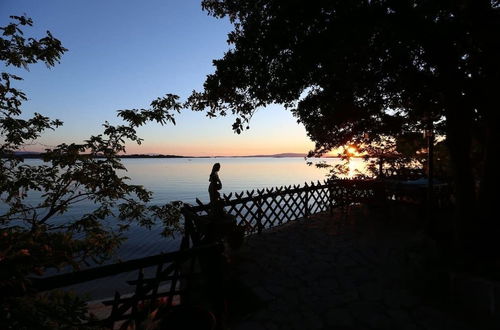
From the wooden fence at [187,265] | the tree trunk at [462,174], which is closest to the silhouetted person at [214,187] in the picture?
the wooden fence at [187,265]

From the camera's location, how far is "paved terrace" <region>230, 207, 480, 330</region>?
5.21 metres

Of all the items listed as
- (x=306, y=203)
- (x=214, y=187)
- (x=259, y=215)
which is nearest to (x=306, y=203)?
(x=306, y=203)

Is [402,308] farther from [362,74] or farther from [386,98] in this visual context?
[386,98]

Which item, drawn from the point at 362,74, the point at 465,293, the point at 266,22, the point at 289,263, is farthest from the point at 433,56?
the point at 289,263

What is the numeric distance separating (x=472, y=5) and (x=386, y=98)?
110 inches

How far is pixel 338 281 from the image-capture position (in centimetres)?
674

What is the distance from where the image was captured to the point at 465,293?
5438 millimetres

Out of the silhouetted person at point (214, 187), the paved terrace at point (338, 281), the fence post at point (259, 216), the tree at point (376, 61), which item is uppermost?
the tree at point (376, 61)

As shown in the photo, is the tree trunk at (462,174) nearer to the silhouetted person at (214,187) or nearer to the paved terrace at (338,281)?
the paved terrace at (338,281)

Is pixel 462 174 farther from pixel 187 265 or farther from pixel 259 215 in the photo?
pixel 187 265

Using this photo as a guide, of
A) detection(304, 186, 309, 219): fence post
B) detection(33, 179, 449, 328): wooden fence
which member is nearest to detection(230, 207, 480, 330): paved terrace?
detection(33, 179, 449, 328): wooden fence

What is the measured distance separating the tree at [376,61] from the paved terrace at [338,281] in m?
1.78

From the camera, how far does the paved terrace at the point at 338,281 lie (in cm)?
521

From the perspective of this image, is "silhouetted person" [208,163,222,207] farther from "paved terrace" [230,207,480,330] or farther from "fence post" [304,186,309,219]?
"fence post" [304,186,309,219]
